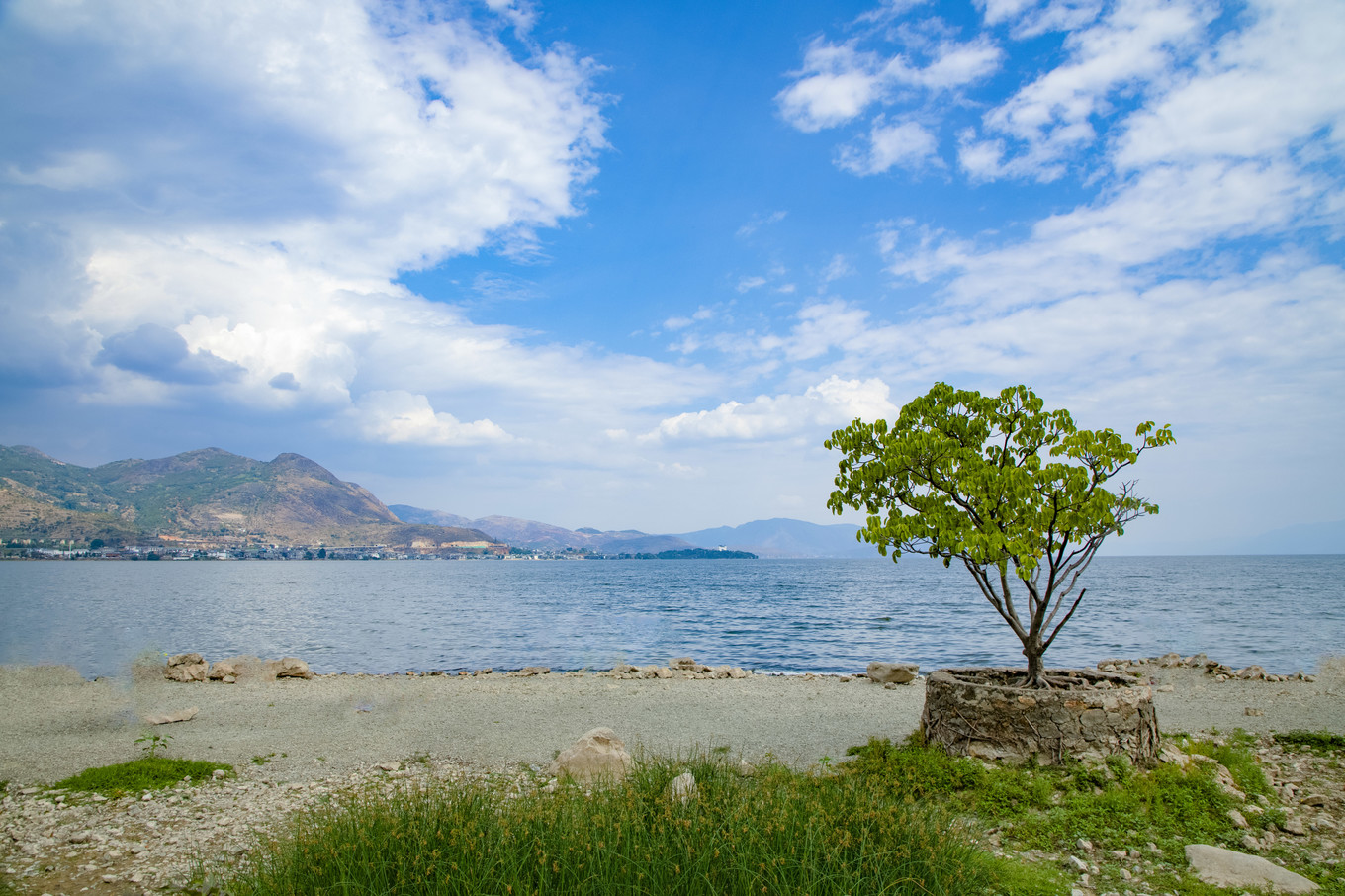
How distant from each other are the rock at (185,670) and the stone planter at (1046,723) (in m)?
18.3

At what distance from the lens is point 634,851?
15.4 feet

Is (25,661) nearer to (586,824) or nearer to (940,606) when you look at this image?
(586,824)

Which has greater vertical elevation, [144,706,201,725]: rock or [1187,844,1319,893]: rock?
[1187,844,1319,893]: rock

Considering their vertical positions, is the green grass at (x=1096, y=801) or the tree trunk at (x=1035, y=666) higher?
the tree trunk at (x=1035, y=666)

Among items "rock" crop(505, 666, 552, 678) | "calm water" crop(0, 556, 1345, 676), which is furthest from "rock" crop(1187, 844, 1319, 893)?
"calm water" crop(0, 556, 1345, 676)

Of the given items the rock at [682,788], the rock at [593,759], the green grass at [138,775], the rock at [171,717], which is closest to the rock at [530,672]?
the rock at [171,717]

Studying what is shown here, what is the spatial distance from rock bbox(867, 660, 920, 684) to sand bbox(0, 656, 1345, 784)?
0.36 metres

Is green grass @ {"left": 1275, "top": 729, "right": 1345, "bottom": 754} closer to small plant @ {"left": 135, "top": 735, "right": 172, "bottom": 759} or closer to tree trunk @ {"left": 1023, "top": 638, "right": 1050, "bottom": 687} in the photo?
tree trunk @ {"left": 1023, "top": 638, "right": 1050, "bottom": 687}

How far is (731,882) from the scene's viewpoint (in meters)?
4.39

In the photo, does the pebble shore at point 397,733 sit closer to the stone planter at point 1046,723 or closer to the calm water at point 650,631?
the stone planter at point 1046,723

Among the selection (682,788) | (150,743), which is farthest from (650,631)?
(682,788)

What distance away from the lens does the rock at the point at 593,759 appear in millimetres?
8059

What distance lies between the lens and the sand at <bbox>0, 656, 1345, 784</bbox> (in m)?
10.2

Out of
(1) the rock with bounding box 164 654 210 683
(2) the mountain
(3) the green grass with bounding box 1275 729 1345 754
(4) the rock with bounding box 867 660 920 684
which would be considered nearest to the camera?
(3) the green grass with bounding box 1275 729 1345 754
